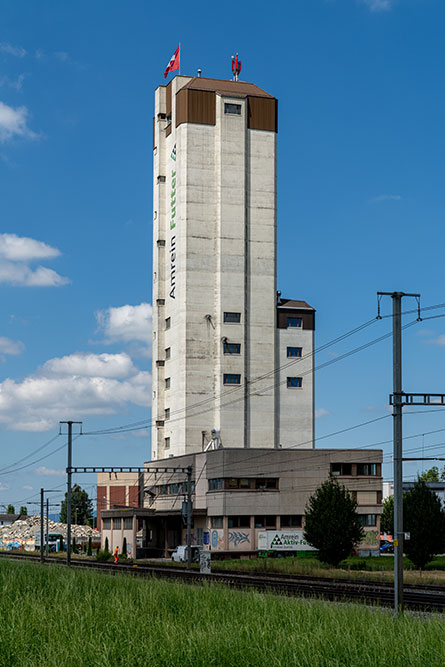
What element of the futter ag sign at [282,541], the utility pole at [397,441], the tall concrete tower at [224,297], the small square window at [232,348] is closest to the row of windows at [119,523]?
the tall concrete tower at [224,297]

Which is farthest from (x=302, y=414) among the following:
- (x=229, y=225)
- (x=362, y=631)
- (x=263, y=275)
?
(x=362, y=631)

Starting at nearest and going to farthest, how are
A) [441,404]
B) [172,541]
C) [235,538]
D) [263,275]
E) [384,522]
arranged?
[441,404] < [235,538] < [172,541] < [263,275] < [384,522]

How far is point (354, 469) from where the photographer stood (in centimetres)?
10638

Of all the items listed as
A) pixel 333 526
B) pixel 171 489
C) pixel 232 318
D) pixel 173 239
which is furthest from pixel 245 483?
pixel 173 239

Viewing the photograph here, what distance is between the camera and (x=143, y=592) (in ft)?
96.2

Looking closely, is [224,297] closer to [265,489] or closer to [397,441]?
[265,489]

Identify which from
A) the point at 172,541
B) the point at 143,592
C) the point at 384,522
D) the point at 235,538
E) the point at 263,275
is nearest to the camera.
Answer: the point at 143,592

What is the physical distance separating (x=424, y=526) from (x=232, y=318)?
171 feet

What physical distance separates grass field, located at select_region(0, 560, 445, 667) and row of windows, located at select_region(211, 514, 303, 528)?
74591 mm

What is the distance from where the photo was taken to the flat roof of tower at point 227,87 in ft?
406

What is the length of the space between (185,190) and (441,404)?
83951mm

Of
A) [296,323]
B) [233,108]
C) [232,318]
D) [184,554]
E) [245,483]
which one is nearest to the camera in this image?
[184,554]

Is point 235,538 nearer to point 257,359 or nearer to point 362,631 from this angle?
point 257,359

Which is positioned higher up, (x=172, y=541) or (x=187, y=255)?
(x=187, y=255)
